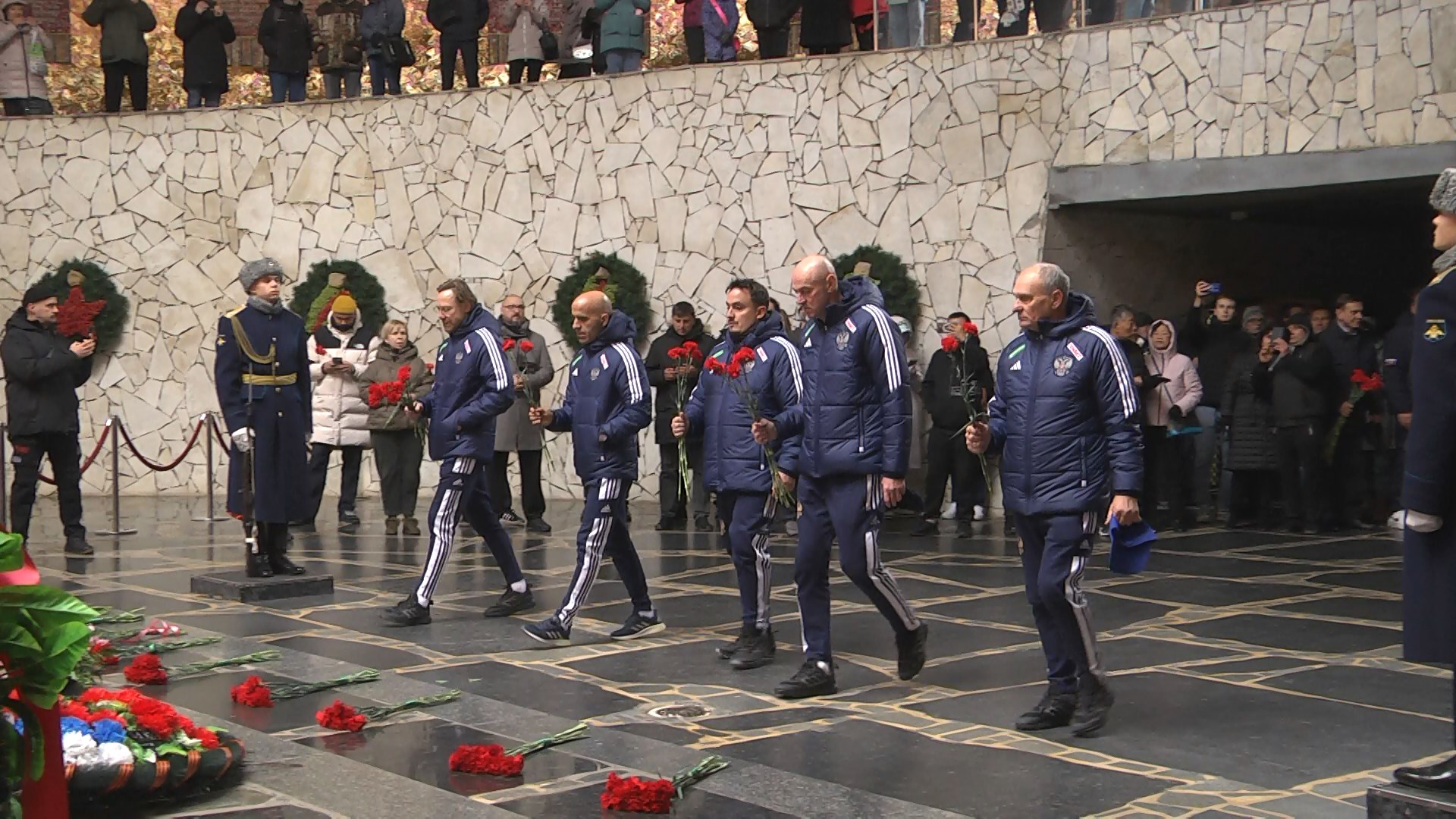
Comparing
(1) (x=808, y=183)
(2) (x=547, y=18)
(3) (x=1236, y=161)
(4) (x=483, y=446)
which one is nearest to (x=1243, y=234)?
(3) (x=1236, y=161)

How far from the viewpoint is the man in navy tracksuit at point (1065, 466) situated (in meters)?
7.13

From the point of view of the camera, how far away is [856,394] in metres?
8.00

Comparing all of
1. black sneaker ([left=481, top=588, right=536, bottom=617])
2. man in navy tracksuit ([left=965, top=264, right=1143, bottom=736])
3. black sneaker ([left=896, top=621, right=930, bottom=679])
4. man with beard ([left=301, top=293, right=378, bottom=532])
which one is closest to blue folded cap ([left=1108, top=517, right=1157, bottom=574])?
man in navy tracksuit ([left=965, top=264, right=1143, bottom=736])

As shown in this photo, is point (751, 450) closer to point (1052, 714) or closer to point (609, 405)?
point (609, 405)

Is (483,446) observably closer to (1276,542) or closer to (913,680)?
(913,680)

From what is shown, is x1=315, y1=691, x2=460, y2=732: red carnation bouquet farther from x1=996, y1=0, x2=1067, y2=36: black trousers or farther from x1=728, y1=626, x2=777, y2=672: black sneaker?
x1=996, y1=0, x2=1067, y2=36: black trousers

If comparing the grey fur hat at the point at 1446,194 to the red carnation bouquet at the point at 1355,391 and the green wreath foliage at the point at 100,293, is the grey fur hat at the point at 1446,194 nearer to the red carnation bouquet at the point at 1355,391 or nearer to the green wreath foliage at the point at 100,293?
the red carnation bouquet at the point at 1355,391

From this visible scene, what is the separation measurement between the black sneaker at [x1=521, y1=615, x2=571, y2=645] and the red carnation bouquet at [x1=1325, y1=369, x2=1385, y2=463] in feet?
25.3

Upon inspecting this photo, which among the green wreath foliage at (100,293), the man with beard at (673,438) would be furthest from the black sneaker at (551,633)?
the green wreath foliage at (100,293)

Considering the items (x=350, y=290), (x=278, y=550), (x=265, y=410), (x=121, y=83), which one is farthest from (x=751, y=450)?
(x=121, y=83)

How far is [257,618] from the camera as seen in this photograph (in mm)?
10508

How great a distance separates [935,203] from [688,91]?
2987mm

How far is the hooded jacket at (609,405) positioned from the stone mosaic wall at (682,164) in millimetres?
7139

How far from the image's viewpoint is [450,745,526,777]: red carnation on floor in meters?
6.39
